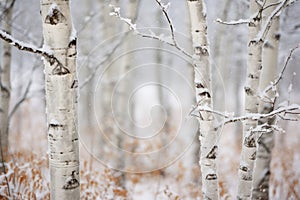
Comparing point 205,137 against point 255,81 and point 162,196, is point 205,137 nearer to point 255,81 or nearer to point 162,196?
point 255,81

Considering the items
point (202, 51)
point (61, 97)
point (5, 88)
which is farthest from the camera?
point (5, 88)

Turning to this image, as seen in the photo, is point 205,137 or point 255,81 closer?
point 205,137

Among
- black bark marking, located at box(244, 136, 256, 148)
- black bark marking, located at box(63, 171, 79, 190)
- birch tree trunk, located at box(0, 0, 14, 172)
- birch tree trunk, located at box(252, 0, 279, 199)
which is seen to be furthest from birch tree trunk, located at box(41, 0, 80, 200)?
birch tree trunk, located at box(0, 0, 14, 172)

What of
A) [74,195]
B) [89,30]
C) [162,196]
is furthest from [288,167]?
[89,30]

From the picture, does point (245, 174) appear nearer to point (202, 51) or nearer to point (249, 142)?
point (249, 142)

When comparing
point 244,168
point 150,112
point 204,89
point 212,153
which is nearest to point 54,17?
point 204,89

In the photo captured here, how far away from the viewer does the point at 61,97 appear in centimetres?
235

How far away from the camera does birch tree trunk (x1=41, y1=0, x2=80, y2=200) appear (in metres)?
2.34

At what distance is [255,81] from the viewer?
9.39ft

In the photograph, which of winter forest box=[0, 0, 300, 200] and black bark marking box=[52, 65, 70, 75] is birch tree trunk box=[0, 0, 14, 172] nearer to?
winter forest box=[0, 0, 300, 200]

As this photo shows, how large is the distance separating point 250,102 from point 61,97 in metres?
1.58

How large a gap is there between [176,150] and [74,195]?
7730 mm

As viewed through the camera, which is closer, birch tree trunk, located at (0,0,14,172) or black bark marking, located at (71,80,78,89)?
black bark marking, located at (71,80,78,89)

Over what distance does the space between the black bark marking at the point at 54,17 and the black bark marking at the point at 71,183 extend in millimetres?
1076
